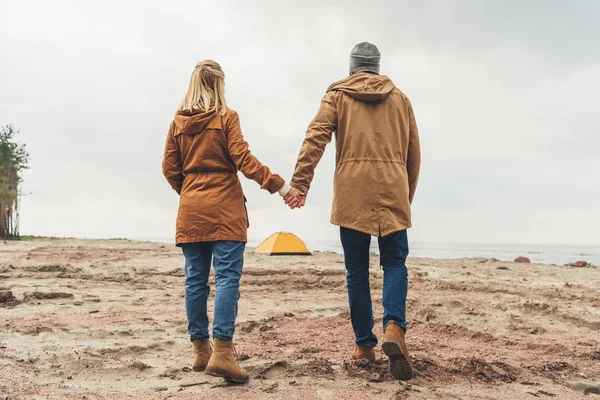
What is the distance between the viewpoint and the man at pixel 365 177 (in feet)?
11.2

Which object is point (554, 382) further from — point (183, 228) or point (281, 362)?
point (183, 228)

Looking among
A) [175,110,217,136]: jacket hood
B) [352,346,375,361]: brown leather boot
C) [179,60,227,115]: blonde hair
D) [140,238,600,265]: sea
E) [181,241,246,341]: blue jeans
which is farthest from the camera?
[140,238,600,265]: sea

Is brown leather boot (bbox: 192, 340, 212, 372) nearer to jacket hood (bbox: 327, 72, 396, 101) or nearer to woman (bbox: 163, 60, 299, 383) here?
woman (bbox: 163, 60, 299, 383)

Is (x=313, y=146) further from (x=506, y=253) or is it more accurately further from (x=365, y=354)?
(x=506, y=253)

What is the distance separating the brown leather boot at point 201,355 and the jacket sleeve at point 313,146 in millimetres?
1185

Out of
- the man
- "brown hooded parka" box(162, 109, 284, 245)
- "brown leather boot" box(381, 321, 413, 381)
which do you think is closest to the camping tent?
the man

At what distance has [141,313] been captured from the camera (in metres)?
5.31

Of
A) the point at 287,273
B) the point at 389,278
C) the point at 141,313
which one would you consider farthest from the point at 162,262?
the point at 389,278

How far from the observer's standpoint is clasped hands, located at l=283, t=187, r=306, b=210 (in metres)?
3.40

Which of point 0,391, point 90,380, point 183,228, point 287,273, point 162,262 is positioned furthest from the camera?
point 162,262

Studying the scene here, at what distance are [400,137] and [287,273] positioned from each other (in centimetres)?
608

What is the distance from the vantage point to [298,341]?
13.8 ft

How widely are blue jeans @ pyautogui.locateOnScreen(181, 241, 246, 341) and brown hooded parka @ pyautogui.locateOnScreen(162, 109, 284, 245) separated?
104 mm

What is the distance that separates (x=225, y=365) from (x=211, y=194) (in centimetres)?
103
